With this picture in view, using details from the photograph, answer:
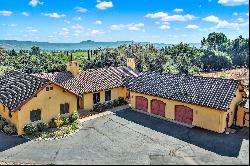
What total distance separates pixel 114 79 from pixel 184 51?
196ft

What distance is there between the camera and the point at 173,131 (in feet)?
98.3

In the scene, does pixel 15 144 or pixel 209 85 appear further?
pixel 209 85

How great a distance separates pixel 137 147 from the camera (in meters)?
26.0

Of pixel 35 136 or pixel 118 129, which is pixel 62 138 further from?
pixel 118 129

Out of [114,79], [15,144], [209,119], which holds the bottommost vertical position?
[15,144]

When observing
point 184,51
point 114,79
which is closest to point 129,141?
point 114,79

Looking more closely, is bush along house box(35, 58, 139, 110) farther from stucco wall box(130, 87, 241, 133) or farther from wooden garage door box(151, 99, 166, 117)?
stucco wall box(130, 87, 241, 133)

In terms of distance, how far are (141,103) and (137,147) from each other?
11.5 m

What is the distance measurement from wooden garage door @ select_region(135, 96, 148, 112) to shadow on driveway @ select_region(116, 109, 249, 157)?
2.12m

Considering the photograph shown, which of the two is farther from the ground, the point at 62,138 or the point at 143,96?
the point at 143,96

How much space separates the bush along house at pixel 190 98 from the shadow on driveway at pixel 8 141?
49.0 ft

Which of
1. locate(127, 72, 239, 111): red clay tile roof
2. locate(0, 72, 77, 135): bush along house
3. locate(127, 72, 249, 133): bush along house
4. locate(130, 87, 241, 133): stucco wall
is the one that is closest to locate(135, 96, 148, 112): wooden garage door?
locate(127, 72, 249, 133): bush along house

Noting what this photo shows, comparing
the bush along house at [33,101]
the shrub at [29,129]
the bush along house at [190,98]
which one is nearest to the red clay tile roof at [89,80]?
the bush along house at [190,98]

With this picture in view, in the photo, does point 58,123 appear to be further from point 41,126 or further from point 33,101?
point 33,101
